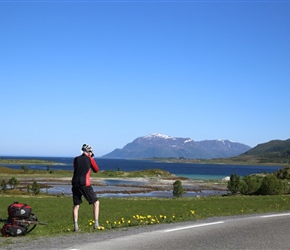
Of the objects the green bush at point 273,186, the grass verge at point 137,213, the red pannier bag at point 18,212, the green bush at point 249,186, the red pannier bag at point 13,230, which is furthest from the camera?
the green bush at point 249,186

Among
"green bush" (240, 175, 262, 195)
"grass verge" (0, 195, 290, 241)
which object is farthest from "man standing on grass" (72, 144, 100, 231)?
"green bush" (240, 175, 262, 195)

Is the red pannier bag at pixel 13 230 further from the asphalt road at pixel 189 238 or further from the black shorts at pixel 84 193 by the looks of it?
the black shorts at pixel 84 193

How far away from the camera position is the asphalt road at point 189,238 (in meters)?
10.8

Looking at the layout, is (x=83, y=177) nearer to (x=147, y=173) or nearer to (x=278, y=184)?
(x=278, y=184)

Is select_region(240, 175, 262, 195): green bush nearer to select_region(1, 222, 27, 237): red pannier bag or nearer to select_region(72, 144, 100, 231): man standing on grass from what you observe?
select_region(72, 144, 100, 231): man standing on grass

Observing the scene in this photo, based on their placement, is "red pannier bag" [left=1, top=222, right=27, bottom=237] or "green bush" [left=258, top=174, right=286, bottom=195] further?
"green bush" [left=258, top=174, right=286, bottom=195]

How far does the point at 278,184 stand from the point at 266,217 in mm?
31773

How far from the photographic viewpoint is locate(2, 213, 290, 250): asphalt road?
35.5 feet

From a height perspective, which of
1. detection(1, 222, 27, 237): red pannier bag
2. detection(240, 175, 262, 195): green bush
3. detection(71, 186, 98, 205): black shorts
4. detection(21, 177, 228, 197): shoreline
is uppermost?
detection(71, 186, 98, 205): black shorts

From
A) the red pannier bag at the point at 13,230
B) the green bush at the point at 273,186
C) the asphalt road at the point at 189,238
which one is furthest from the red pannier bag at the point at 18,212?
the green bush at the point at 273,186

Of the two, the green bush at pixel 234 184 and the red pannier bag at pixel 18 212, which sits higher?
the red pannier bag at pixel 18 212

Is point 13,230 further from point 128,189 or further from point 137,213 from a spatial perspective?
point 128,189

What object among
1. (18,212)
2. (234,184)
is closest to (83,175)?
(18,212)

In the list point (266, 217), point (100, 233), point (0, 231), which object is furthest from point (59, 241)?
point (266, 217)
